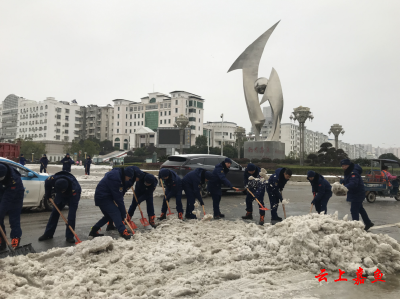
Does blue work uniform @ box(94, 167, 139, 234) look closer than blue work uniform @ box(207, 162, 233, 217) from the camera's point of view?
Yes

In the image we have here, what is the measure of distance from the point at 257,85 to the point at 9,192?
88.5ft

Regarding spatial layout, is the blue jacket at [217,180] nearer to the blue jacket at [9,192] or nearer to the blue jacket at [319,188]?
the blue jacket at [319,188]

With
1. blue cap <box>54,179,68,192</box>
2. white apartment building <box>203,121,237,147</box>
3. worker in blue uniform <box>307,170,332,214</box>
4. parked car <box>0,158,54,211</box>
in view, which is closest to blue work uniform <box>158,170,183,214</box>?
blue cap <box>54,179,68,192</box>

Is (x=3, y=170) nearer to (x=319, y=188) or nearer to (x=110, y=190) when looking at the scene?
(x=110, y=190)

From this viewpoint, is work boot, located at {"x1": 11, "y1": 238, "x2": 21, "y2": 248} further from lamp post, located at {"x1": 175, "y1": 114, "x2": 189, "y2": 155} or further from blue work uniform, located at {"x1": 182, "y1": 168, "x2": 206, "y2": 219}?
lamp post, located at {"x1": 175, "y1": 114, "x2": 189, "y2": 155}

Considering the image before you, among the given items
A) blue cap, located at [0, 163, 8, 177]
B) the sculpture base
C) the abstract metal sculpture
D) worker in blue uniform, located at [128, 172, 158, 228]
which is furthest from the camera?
the sculpture base

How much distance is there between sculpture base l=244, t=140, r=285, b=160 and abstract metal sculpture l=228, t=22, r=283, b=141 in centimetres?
97

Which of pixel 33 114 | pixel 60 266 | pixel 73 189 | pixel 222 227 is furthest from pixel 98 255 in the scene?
pixel 33 114

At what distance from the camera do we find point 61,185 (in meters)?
5.46

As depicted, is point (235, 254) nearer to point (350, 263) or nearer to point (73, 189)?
point (350, 263)

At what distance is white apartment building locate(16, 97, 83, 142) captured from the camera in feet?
309

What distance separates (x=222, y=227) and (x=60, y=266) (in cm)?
331

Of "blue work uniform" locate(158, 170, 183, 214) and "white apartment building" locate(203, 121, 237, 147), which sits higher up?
"white apartment building" locate(203, 121, 237, 147)

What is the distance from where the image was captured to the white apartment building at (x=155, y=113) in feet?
302
